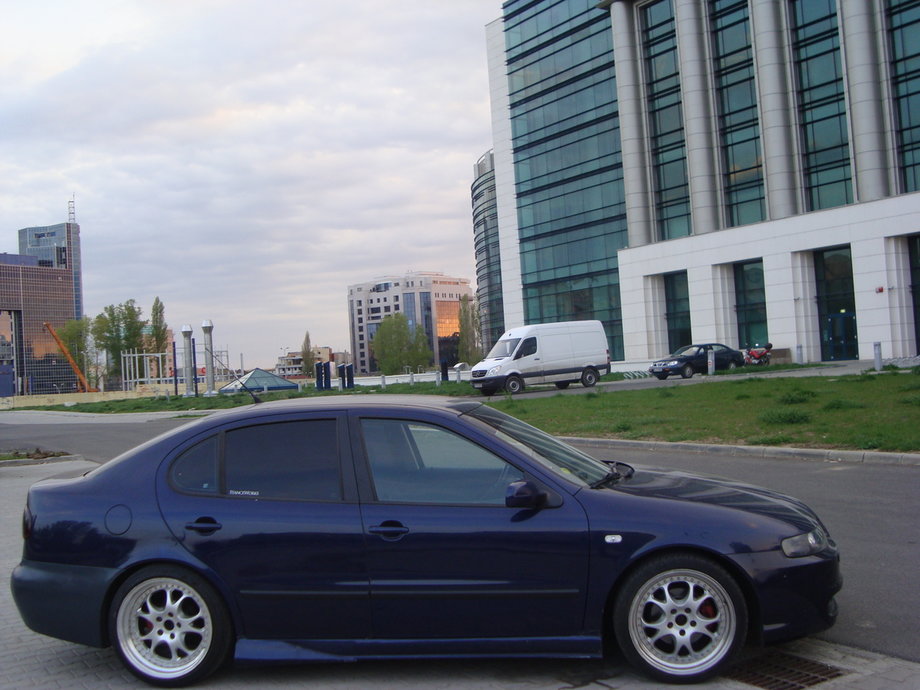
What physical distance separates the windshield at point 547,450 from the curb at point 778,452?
7081 mm

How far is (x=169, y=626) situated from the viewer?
14.2ft

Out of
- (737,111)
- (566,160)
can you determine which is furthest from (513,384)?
(566,160)

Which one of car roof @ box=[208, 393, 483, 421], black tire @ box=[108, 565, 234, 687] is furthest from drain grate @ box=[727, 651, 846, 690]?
black tire @ box=[108, 565, 234, 687]

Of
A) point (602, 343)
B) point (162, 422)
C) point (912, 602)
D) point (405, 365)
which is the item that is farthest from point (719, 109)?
point (405, 365)

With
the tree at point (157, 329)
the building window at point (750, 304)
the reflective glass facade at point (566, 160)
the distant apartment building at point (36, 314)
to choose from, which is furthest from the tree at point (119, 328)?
the distant apartment building at point (36, 314)

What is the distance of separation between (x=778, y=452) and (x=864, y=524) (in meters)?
4.64

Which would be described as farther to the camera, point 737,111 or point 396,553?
point 737,111

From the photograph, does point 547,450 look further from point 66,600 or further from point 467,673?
point 66,600

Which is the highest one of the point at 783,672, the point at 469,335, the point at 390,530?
the point at 469,335

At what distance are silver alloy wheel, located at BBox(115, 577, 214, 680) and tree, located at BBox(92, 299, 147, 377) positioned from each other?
82350 mm

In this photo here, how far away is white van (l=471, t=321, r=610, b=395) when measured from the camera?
30406mm

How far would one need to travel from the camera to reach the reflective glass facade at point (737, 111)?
155ft

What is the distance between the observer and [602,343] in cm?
3300

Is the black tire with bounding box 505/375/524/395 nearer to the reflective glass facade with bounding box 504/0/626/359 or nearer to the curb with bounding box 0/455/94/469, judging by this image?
the curb with bounding box 0/455/94/469
